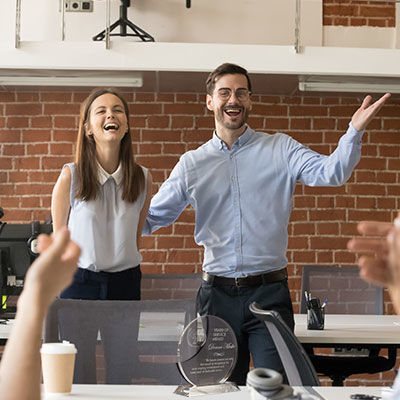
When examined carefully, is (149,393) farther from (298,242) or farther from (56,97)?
(56,97)

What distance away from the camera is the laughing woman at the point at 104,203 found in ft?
8.65

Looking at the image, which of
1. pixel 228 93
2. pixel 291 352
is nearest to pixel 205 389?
pixel 291 352

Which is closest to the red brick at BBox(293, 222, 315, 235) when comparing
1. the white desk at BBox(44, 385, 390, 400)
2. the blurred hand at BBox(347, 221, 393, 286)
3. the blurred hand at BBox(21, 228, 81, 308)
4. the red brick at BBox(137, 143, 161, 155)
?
the red brick at BBox(137, 143, 161, 155)

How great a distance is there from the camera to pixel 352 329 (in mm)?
3014

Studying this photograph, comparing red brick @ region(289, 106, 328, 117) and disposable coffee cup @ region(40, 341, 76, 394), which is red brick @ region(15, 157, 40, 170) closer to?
red brick @ region(289, 106, 328, 117)

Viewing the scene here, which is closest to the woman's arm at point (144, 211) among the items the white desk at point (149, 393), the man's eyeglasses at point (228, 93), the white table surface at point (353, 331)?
the man's eyeglasses at point (228, 93)

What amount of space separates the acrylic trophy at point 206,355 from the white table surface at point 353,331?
1.04 metres

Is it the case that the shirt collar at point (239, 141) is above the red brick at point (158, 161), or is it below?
above

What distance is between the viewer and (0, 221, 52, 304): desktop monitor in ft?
10.3

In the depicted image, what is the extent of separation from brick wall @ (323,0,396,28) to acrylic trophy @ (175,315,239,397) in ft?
12.3

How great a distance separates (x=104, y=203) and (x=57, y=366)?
1.13 metres

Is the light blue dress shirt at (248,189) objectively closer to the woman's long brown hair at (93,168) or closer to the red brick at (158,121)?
the woman's long brown hair at (93,168)

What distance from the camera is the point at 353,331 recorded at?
2947 millimetres

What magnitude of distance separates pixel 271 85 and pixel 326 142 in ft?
2.27
